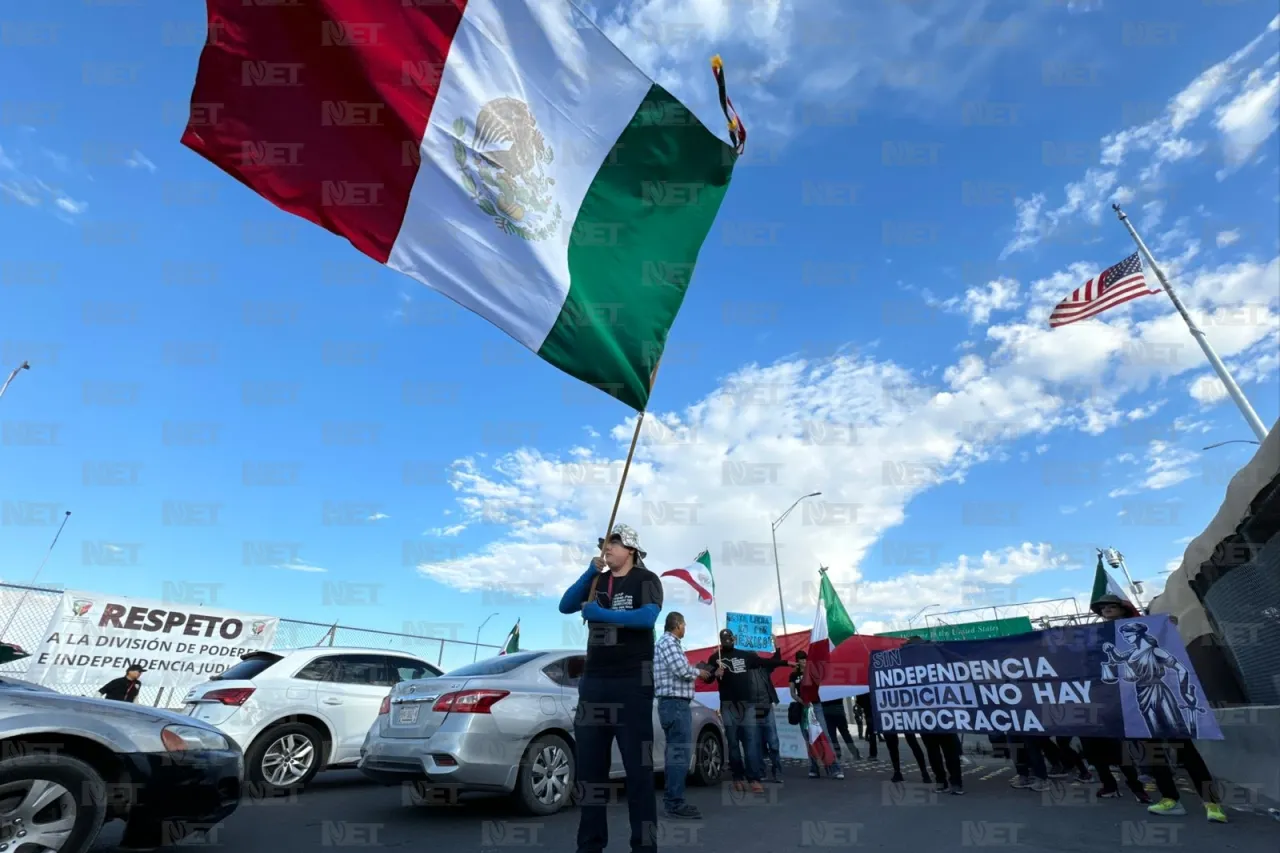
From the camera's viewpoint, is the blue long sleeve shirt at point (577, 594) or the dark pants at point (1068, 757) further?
the dark pants at point (1068, 757)

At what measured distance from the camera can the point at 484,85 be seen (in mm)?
3957

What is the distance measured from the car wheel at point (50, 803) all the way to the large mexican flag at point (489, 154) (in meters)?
3.05

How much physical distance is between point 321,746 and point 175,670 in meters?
7.57

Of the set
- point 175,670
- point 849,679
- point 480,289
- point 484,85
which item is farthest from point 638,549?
point 175,670

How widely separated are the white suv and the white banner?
257 inches

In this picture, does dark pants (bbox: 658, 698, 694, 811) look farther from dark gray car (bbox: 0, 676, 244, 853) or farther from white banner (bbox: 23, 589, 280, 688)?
white banner (bbox: 23, 589, 280, 688)

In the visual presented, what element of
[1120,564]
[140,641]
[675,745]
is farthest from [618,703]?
[1120,564]

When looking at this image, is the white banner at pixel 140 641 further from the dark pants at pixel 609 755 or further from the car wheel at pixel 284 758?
the dark pants at pixel 609 755

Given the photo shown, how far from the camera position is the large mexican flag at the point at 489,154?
11.3 feet

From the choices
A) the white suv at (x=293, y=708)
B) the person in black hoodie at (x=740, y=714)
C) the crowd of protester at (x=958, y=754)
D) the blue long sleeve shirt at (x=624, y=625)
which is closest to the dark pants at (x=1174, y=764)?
the crowd of protester at (x=958, y=754)

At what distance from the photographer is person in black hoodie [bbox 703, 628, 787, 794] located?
7.38 metres

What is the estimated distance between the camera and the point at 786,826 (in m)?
5.21

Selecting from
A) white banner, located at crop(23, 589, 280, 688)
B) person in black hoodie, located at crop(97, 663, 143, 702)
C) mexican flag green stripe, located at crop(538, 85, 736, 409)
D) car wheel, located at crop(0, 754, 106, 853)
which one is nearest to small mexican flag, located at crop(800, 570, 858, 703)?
mexican flag green stripe, located at crop(538, 85, 736, 409)

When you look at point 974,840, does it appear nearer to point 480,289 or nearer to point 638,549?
point 638,549
